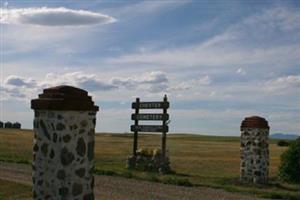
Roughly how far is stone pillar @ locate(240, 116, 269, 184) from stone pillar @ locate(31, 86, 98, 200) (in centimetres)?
1246

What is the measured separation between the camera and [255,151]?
21344 mm

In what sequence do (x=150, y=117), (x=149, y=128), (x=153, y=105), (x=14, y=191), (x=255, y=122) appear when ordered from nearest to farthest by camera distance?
(x=14, y=191) < (x=255, y=122) < (x=153, y=105) < (x=150, y=117) < (x=149, y=128)

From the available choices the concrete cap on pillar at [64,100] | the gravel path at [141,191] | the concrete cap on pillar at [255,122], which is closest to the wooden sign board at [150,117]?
the concrete cap on pillar at [255,122]

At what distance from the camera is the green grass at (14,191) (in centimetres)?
1501

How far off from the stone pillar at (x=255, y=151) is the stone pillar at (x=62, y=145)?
1246 centimetres

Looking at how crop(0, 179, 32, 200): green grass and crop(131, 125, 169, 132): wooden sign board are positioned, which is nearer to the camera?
crop(0, 179, 32, 200): green grass

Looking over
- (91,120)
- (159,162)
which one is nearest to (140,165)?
(159,162)

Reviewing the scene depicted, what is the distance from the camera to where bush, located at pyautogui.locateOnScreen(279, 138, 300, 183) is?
21938 millimetres

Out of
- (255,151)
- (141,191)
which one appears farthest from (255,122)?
(141,191)

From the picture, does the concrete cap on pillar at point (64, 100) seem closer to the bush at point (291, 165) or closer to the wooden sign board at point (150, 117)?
the bush at point (291, 165)

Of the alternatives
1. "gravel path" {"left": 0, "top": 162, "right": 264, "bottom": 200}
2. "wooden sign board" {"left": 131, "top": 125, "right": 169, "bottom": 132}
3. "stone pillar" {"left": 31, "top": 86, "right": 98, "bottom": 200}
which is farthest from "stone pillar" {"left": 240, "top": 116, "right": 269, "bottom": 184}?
"stone pillar" {"left": 31, "top": 86, "right": 98, "bottom": 200}

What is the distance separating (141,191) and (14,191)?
3555 millimetres

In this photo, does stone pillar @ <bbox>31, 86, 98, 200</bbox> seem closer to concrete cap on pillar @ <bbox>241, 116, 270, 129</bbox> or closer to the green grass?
the green grass

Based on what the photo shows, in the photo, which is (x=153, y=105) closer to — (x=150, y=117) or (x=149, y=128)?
(x=150, y=117)
